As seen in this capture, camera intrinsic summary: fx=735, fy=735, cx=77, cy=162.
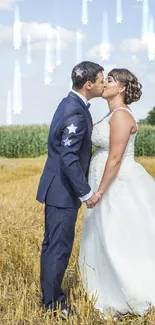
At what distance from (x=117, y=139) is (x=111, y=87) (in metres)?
0.33

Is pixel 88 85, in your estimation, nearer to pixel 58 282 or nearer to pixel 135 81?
pixel 135 81

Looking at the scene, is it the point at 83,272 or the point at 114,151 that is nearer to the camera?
the point at 114,151

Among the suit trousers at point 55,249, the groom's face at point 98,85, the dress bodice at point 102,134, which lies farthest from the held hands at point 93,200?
the groom's face at point 98,85

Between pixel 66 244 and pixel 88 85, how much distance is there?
3.19 feet

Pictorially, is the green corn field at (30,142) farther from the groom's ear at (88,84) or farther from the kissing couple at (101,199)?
the groom's ear at (88,84)

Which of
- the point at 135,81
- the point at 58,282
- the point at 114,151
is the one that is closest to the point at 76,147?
the point at 114,151

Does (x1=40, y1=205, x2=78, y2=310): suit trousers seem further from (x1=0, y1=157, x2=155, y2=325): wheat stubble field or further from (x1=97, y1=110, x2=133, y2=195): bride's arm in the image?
(x1=97, y1=110, x2=133, y2=195): bride's arm

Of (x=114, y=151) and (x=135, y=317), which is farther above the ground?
(x=114, y=151)

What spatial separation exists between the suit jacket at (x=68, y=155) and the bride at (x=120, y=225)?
0.15m

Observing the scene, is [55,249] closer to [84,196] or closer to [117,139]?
[84,196]

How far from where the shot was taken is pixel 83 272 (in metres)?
4.82

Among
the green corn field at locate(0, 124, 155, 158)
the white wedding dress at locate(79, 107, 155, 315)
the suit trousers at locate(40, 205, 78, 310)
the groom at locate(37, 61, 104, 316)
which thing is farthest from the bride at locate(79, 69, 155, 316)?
the green corn field at locate(0, 124, 155, 158)

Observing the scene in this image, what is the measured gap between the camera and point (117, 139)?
4363mm

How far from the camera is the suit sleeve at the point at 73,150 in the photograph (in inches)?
166
